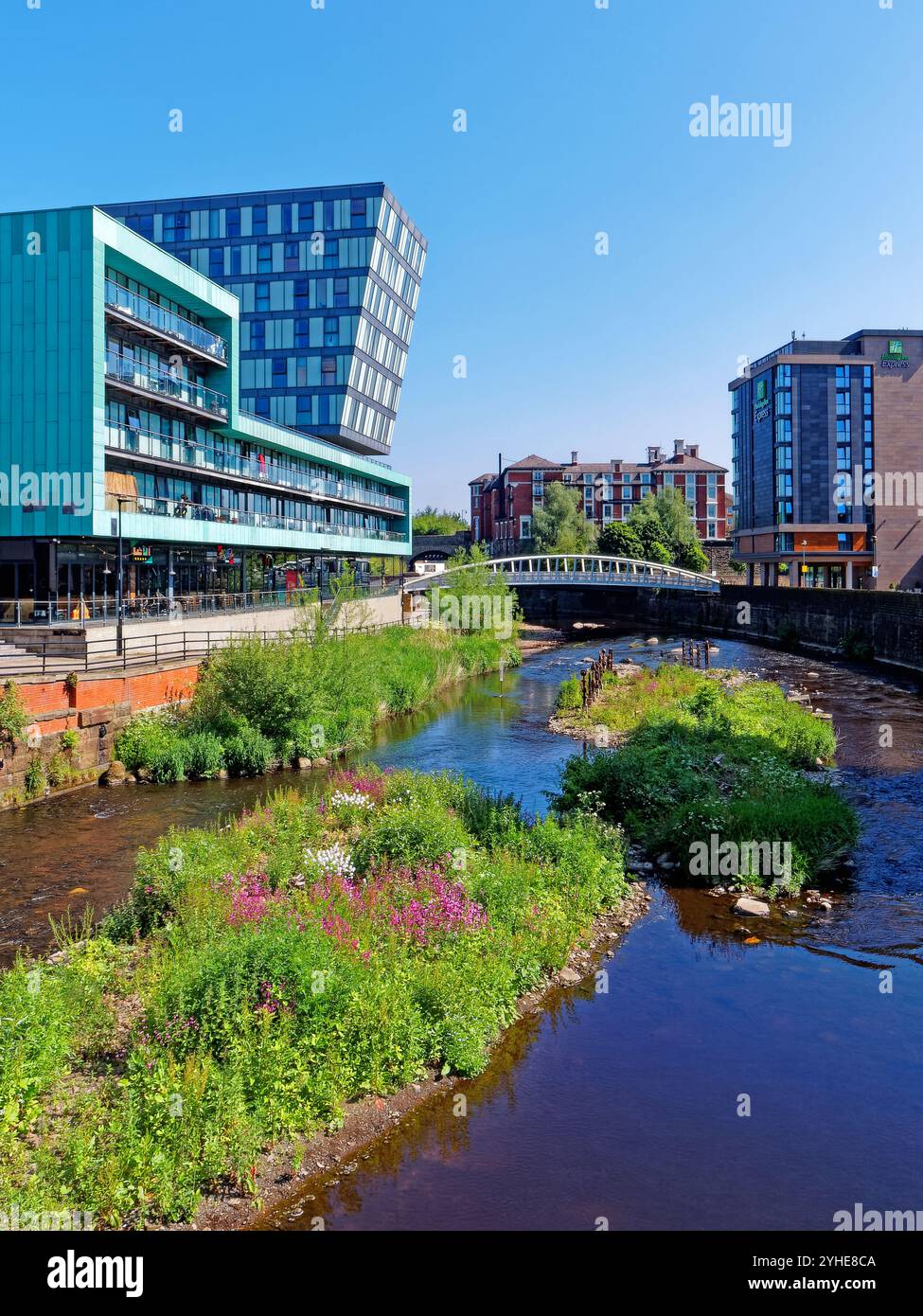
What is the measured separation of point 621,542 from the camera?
98062mm

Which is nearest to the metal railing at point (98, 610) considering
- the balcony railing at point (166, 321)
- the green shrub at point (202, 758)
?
the green shrub at point (202, 758)

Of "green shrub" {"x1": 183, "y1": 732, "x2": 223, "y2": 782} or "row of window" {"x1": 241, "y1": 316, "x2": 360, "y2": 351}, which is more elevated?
"row of window" {"x1": 241, "y1": 316, "x2": 360, "y2": 351}

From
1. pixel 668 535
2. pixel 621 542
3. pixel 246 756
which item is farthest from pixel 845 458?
pixel 246 756

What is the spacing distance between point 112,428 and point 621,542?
67941mm

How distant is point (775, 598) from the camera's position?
210 ft

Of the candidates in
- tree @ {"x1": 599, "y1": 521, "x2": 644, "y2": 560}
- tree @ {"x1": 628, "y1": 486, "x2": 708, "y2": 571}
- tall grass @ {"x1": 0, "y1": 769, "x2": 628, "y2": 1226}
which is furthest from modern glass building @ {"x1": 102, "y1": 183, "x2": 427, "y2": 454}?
tall grass @ {"x1": 0, "y1": 769, "x2": 628, "y2": 1226}

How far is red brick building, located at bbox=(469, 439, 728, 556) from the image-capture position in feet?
463

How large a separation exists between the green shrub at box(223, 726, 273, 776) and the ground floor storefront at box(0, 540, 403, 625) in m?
8.18

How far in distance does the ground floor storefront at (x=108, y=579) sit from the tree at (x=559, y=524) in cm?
5686

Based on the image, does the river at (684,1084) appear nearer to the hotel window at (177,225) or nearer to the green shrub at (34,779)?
the green shrub at (34,779)

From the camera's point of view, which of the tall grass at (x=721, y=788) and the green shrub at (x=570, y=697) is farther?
the green shrub at (x=570, y=697)

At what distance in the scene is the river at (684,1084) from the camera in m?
8.20

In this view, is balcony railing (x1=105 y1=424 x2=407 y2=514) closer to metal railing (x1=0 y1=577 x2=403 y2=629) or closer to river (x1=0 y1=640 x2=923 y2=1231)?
metal railing (x1=0 y1=577 x2=403 y2=629)
